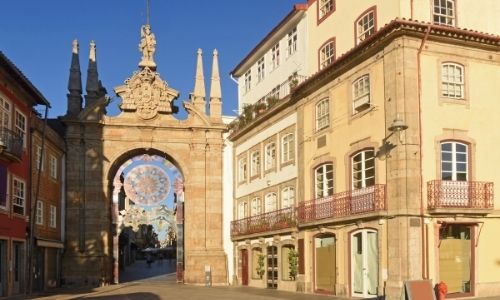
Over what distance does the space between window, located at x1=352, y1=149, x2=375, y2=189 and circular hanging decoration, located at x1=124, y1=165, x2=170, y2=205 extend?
60.9ft

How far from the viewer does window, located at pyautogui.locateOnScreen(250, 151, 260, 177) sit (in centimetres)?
3691

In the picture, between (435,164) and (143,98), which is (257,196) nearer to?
(143,98)

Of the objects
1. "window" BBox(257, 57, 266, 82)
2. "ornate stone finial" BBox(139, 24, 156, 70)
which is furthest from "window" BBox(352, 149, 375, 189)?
"ornate stone finial" BBox(139, 24, 156, 70)

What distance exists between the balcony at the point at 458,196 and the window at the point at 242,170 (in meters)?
18.6

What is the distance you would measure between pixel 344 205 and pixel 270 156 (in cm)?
1063

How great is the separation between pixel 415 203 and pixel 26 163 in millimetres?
17880

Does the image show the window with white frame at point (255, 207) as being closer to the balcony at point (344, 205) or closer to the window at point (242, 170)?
the window at point (242, 170)

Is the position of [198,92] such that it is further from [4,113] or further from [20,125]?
[4,113]

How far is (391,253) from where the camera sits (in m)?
22.0

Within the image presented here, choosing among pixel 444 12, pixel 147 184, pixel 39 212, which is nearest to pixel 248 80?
pixel 147 184

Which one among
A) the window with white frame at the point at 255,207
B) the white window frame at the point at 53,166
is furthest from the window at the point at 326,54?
the white window frame at the point at 53,166

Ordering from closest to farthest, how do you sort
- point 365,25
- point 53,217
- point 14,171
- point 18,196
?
point 365,25, point 14,171, point 18,196, point 53,217

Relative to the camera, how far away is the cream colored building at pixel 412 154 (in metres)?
21.8

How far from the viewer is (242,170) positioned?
40.1 metres
